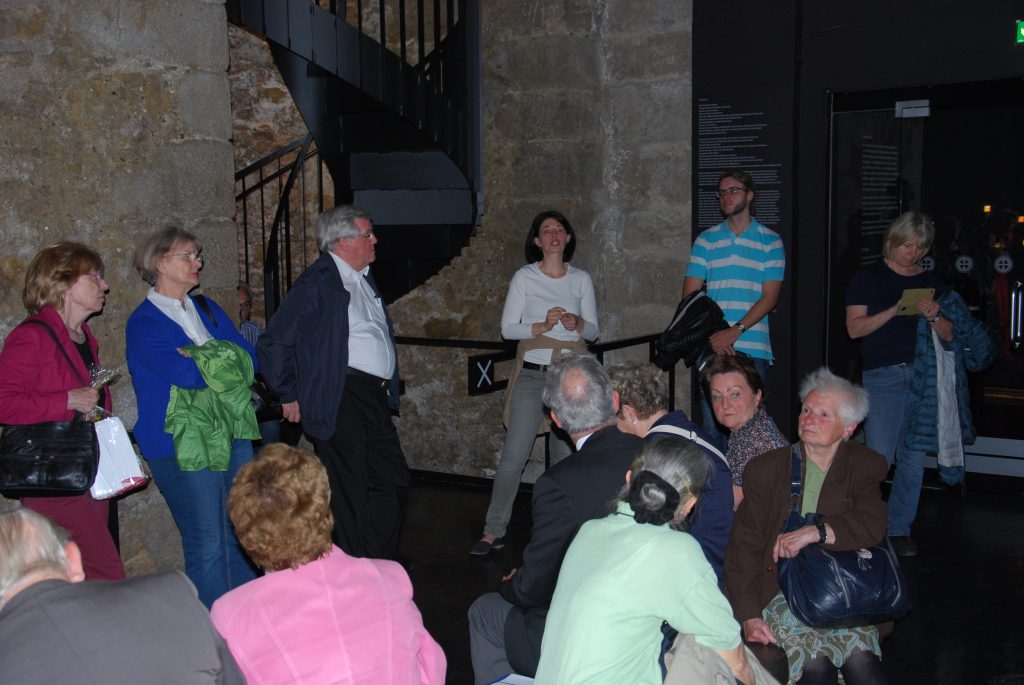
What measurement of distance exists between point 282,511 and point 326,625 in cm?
27

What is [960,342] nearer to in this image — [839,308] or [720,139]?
[839,308]

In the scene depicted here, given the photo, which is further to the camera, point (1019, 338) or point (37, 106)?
point (1019, 338)

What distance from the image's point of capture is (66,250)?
11.7 feet

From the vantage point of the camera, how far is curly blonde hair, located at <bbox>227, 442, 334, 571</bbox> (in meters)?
2.23

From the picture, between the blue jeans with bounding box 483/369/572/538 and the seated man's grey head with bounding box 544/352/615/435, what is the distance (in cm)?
183

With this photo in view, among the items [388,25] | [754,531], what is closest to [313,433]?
[754,531]

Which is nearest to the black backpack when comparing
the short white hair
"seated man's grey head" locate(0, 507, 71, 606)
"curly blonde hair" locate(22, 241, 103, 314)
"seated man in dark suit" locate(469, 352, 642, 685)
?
the short white hair

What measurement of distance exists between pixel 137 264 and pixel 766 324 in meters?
3.18

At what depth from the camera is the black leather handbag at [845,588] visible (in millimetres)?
2926

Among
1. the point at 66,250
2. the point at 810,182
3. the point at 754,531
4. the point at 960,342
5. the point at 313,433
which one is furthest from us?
the point at 810,182

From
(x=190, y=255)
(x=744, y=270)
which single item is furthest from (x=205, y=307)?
(x=744, y=270)

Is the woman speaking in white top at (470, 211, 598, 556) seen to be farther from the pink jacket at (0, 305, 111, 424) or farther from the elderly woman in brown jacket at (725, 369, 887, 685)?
the pink jacket at (0, 305, 111, 424)

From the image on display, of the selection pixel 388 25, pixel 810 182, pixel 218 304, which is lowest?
pixel 218 304

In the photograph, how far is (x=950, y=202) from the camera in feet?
20.1
